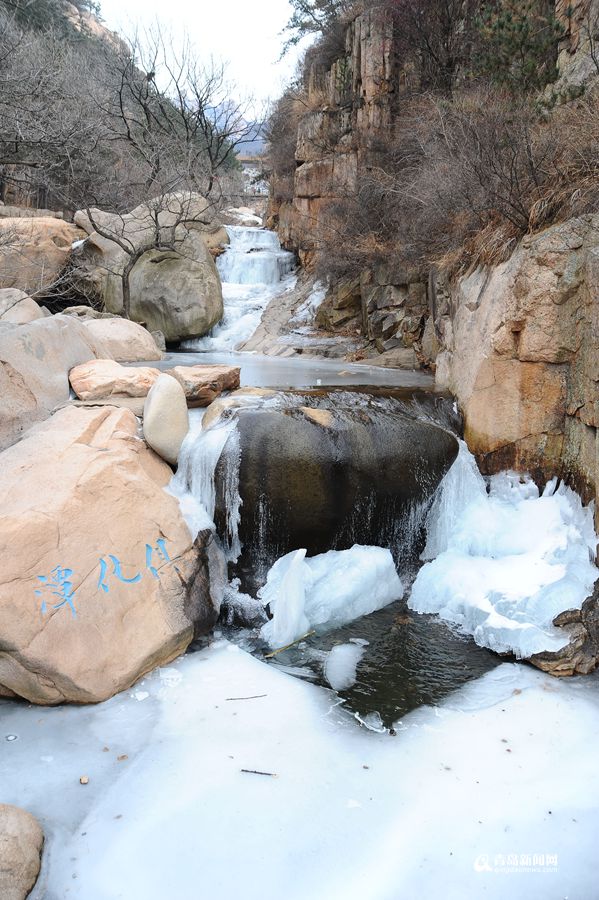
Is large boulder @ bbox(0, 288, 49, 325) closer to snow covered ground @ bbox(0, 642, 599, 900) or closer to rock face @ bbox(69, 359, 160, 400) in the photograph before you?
rock face @ bbox(69, 359, 160, 400)

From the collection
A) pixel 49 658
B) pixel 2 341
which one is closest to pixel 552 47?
pixel 2 341

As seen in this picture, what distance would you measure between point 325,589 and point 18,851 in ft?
8.39

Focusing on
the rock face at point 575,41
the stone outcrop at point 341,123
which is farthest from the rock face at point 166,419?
the stone outcrop at point 341,123

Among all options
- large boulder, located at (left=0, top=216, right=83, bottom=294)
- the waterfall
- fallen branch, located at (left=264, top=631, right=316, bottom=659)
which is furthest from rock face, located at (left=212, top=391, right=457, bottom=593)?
large boulder, located at (left=0, top=216, right=83, bottom=294)

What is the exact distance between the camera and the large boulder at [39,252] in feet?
39.8

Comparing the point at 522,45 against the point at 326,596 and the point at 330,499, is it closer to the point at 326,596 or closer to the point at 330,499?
the point at 330,499

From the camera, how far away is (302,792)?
2.80 m

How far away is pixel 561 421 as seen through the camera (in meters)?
5.00

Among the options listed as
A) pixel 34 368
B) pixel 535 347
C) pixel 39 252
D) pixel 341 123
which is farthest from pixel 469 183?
pixel 39 252

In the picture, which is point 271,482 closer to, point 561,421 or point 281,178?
point 561,421

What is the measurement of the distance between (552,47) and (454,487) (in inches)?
351

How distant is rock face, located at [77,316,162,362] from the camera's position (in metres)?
7.89

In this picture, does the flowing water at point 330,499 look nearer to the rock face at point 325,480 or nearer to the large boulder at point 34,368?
the rock face at point 325,480

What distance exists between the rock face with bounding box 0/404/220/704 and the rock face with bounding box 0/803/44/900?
0.85 m
